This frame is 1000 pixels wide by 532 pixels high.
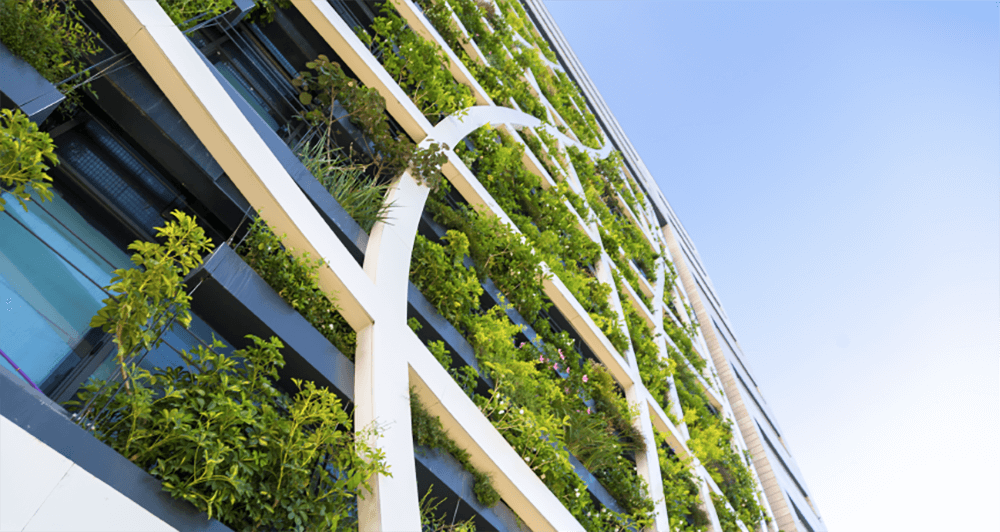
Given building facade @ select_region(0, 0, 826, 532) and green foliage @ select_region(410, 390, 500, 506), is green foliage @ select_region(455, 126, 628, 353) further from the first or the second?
green foliage @ select_region(410, 390, 500, 506)

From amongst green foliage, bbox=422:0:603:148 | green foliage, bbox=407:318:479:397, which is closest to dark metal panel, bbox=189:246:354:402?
green foliage, bbox=407:318:479:397

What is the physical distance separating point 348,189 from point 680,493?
6384 mm

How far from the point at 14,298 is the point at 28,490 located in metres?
1.71

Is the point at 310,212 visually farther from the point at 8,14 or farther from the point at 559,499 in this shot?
the point at 559,499

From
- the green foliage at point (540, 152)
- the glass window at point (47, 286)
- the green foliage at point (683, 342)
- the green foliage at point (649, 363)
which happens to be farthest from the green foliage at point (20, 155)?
the green foliage at point (683, 342)

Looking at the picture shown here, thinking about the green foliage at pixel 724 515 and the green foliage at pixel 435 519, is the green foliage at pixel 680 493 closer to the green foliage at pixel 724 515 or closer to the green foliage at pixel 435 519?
the green foliage at pixel 724 515

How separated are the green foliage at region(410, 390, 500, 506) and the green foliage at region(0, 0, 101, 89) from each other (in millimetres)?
3571

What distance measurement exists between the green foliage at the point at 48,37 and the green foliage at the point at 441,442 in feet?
11.7

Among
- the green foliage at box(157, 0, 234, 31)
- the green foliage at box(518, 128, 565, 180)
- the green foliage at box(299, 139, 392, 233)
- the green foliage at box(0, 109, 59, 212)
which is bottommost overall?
the green foliage at box(0, 109, 59, 212)

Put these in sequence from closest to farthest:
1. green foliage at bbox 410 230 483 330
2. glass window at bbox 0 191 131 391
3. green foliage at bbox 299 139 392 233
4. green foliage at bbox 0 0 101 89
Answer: glass window at bbox 0 191 131 391
green foliage at bbox 0 0 101 89
green foliage at bbox 299 139 392 233
green foliage at bbox 410 230 483 330

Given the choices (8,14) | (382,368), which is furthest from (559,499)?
(8,14)

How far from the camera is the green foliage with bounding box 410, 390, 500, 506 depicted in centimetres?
532

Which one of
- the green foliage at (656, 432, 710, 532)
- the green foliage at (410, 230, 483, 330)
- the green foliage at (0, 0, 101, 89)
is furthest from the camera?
the green foliage at (656, 432, 710, 532)

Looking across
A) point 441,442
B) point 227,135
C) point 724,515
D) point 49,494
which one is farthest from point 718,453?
point 49,494
